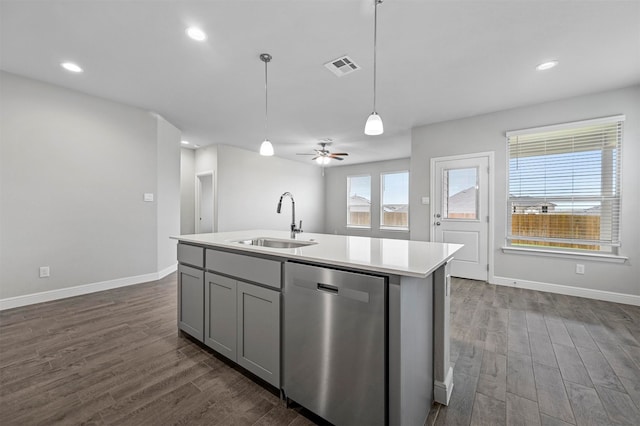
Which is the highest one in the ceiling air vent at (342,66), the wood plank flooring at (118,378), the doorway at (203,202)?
the ceiling air vent at (342,66)

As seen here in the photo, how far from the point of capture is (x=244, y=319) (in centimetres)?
179

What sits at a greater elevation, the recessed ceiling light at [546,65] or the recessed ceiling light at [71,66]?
the recessed ceiling light at [546,65]

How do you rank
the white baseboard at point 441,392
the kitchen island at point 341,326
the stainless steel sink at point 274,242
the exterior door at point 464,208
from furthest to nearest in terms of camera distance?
1. the exterior door at point 464,208
2. the stainless steel sink at point 274,242
3. the white baseboard at point 441,392
4. the kitchen island at point 341,326

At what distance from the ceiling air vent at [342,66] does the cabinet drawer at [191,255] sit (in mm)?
2276

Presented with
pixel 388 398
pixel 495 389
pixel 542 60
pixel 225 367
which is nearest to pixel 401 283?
pixel 388 398

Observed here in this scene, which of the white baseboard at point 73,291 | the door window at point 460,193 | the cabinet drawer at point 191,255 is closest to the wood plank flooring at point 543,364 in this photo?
the door window at point 460,193

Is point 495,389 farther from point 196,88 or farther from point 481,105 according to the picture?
point 196,88

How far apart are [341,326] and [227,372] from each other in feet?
3.74

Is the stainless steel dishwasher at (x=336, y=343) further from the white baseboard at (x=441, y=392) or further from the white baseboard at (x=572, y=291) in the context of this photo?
the white baseboard at (x=572, y=291)

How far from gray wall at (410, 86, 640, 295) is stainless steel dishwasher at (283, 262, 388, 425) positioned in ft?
12.6

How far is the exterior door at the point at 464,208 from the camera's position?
4211 millimetres

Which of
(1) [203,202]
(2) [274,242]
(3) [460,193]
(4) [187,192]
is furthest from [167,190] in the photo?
(3) [460,193]

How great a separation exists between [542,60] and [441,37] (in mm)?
1282

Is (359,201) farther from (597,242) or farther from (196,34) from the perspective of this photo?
(196,34)
